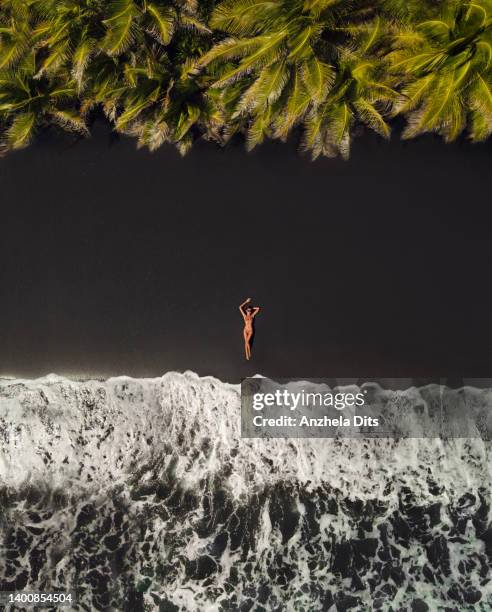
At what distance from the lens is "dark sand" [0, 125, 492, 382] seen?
784 centimetres

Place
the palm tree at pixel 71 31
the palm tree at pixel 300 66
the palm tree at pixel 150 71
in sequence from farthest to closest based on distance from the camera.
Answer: the palm tree at pixel 71 31
the palm tree at pixel 150 71
the palm tree at pixel 300 66

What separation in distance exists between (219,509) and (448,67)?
244 inches

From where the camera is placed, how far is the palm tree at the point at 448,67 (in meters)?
6.73

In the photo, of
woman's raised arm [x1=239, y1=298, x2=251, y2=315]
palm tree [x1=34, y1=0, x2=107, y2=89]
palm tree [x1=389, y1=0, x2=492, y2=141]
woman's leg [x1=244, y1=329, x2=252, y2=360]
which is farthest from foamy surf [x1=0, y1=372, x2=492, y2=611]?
palm tree [x1=34, y1=0, x2=107, y2=89]

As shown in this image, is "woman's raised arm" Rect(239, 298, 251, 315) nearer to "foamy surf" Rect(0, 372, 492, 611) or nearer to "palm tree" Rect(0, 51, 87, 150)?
"foamy surf" Rect(0, 372, 492, 611)

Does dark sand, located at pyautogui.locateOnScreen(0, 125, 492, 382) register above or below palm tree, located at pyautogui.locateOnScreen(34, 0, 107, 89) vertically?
below

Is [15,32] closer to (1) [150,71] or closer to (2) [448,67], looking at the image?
(1) [150,71]

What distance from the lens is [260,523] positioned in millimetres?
7625

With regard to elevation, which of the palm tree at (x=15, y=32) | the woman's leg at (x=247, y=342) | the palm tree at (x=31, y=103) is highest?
the palm tree at (x=15, y=32)

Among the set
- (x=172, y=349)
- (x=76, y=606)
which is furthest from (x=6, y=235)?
(x=76, y=606)

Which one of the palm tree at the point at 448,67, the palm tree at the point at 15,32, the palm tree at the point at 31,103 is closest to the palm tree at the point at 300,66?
the palm tree at the point at 448,67

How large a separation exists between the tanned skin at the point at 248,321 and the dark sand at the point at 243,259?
9cm

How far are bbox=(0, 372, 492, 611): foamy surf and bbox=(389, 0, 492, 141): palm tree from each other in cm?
358

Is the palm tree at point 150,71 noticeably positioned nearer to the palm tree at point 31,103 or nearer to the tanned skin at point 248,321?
the palm tree at point 31,103
